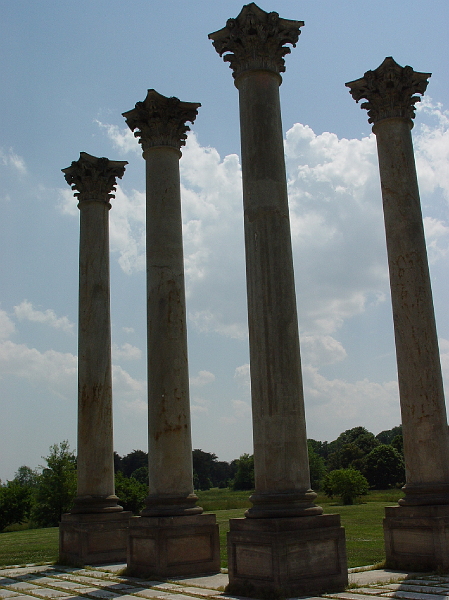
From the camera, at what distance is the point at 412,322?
4475 cm

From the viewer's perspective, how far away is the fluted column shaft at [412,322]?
42.5m

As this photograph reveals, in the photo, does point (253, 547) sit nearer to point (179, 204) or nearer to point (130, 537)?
point (130, 537)

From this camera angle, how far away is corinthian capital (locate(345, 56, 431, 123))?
49281 mm

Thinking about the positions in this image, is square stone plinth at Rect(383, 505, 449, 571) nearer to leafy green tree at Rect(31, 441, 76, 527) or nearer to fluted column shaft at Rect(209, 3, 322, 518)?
fluted column shaft at Rect(209, 3, 322, 518)

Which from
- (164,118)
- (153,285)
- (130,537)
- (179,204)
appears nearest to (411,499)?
(130,537)

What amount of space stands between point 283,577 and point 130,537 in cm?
1585

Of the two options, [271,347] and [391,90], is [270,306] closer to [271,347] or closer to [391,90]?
[271,347]

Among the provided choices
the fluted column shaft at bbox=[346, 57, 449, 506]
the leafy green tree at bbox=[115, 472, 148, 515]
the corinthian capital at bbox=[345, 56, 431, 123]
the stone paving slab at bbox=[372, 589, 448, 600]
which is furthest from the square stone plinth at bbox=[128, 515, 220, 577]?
the leafy green tree at bbox=[115, 472, 148, 515]

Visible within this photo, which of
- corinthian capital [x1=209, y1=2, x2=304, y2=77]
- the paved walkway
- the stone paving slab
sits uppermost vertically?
corinthian capital [x1=209, y1=2, x2=304, y2=77]

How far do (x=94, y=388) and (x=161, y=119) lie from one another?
23.4m

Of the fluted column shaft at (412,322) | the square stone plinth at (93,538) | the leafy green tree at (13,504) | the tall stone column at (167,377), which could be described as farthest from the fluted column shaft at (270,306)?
the leafy green tree at (13,504)

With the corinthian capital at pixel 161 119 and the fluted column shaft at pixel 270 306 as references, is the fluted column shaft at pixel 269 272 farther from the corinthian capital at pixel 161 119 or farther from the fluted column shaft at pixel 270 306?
the corinthian capital at pixel 161 119

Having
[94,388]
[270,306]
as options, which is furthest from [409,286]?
[94,388]

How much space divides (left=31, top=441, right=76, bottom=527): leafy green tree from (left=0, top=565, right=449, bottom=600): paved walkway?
64927mm
